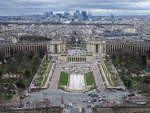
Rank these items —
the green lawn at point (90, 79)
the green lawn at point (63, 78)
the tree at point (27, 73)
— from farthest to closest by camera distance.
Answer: the tree at point (27, 73) < the green lawn at point (63, 78) < the green lawn at point (90, 79)

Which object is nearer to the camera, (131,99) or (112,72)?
(131,99)

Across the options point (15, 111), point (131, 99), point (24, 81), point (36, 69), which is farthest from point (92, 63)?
point (15, 111)

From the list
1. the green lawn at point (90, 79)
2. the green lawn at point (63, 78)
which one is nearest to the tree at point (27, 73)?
the green lawn at point (63, 78)

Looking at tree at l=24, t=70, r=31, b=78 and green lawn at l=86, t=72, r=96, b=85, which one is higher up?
tree at l=24, t=70, r=31, b=78

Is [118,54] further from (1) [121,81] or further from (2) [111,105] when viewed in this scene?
(2) [111,105]

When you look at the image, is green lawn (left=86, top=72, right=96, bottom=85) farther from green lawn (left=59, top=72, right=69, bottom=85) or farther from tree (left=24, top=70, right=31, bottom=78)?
tree (left=24, top=70, right=31, bottom=78)

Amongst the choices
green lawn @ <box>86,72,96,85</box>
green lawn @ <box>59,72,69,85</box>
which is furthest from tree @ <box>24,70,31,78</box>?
green lawn @ <box>86,72,96,85</box>

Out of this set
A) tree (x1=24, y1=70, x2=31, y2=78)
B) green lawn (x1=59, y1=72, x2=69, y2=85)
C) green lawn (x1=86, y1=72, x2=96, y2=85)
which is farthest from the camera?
tree (x1=24, y1=70, x2=31, y2=78)

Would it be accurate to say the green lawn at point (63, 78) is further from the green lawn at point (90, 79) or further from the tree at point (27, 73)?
the tree at point (27, 73)

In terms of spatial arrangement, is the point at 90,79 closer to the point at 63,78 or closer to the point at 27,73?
the point at 63,78

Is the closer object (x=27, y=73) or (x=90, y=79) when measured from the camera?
(x=90, y=79)

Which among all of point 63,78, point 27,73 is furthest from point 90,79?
point 27,73
